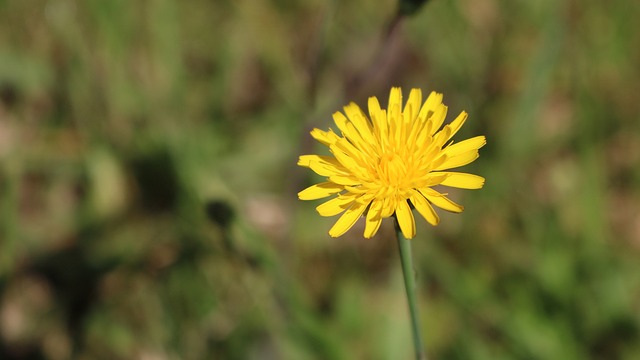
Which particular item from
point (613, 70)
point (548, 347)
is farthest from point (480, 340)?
point (613, 70)

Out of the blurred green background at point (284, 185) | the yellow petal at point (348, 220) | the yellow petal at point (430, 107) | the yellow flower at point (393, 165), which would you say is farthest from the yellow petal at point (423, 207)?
the blurred green background at point (284, 185)

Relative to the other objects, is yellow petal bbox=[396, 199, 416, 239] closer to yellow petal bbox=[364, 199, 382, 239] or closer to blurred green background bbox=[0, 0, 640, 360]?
yellow petal bbox=[364, 199, 382, 239]

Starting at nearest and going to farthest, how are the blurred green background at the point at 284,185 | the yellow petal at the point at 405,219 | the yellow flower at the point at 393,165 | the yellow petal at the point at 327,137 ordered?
the yellow petal at the point at 405,219
the yellow flower at the point at 393,165
the yellow petal at the point at 327,137
the blurred green background at the point at 284,185

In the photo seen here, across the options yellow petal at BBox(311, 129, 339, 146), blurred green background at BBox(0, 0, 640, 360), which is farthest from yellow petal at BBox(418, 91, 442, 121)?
blurred green background at BBox(0, 0, 640, 360)

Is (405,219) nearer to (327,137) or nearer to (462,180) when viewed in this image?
(462,180)

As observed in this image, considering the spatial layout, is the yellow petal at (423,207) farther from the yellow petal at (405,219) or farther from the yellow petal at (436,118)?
the yellow petal at (436,118)

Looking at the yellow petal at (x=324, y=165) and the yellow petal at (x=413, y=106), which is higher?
the yellow petal at (x=413, y=106)
